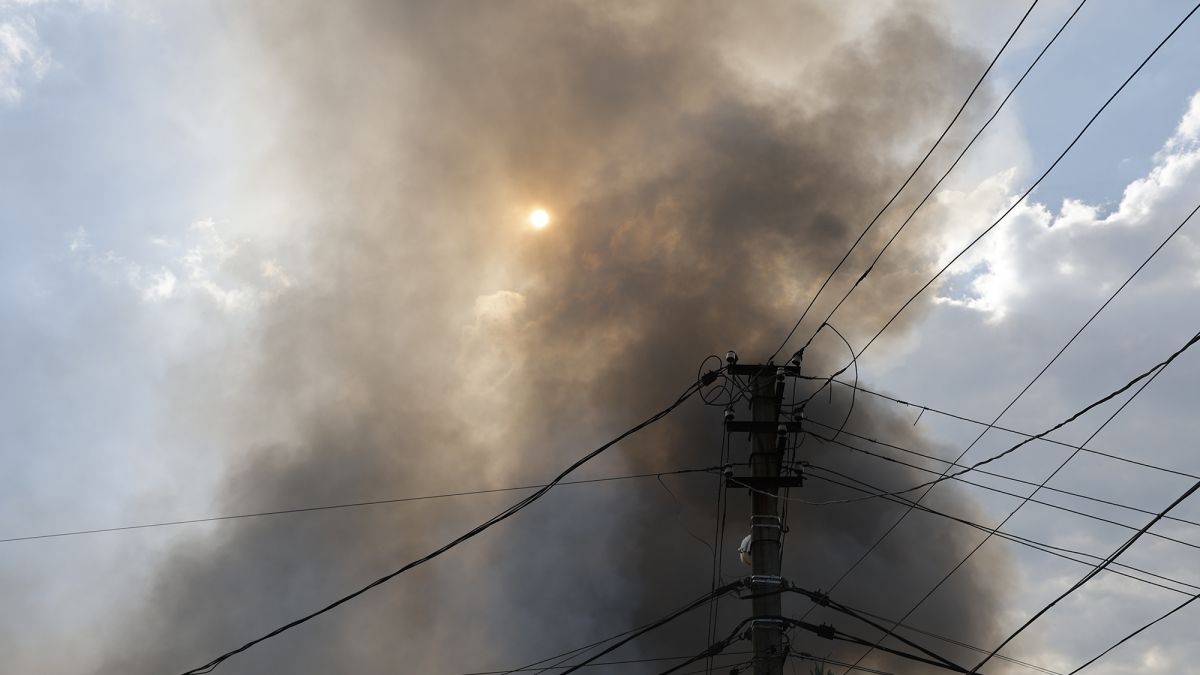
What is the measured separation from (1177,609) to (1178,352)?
9.08 ft

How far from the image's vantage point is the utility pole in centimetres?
1516

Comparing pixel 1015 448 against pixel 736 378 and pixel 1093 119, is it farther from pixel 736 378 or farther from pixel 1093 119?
pixel 1093 119

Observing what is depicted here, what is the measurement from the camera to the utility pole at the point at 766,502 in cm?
1516

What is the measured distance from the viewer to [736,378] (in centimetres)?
1698

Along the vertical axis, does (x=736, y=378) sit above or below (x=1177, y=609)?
→ above

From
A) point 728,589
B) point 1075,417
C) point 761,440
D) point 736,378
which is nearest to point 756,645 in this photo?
point 728,589

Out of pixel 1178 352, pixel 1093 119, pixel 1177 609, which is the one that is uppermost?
pixel 1093 119

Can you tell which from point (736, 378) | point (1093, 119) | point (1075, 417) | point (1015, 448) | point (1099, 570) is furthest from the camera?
point (736, 378)

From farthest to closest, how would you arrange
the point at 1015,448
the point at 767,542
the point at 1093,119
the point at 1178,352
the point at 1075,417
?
the point at 767,542 → the point at 1015,448 → the point at 1075,417 → the point at 1178,352 → the point at 1093,119

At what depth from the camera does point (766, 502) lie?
16.1 metres

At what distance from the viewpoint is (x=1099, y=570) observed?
11.6 metres

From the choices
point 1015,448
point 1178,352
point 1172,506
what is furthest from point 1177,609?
point 1015,448

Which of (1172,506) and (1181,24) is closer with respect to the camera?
(1181,24)

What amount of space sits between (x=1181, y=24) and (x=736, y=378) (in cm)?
916
